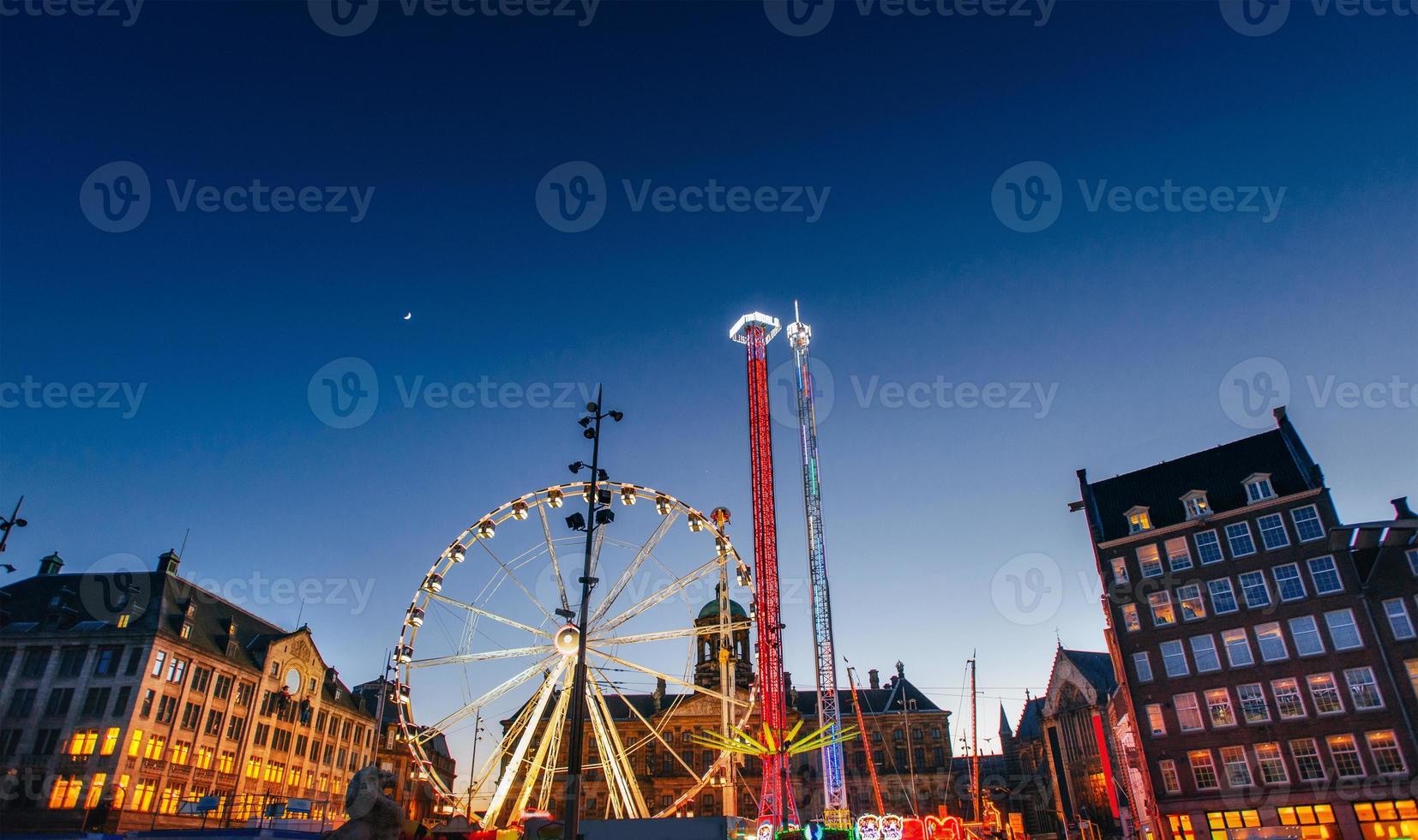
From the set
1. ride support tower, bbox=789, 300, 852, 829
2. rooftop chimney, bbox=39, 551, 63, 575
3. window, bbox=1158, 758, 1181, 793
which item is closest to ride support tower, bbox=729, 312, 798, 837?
ride support tower, bbox=789, 300, 852, 829

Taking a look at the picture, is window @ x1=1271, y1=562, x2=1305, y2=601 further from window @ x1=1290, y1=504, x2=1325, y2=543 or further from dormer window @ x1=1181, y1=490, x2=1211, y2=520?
dormer window @ x1=1181, y1=490, x2=1211, y2=520

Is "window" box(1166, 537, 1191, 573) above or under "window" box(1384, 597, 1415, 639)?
above

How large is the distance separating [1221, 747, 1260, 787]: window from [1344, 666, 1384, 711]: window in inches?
243

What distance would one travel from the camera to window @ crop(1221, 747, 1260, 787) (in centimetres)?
4431

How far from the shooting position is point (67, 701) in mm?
52000

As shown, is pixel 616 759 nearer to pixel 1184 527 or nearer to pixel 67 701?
pixel 1184 527

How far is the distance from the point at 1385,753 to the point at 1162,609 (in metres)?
12.3

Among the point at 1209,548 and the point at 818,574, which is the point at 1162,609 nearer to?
the point at 1209,548

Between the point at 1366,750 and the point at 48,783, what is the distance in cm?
7549

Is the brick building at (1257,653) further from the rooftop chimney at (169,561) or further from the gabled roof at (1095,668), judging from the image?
the rooftop chimney at (169,561)

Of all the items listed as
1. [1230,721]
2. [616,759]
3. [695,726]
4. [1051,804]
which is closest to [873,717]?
[695,726]

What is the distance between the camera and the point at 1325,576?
44688mm

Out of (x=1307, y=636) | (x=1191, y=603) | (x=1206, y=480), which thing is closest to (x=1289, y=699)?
(x=1307, y=636)

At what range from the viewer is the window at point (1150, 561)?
51188 millimetres
